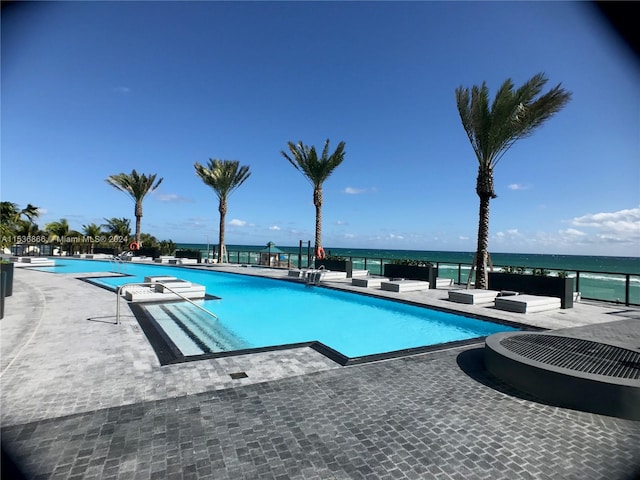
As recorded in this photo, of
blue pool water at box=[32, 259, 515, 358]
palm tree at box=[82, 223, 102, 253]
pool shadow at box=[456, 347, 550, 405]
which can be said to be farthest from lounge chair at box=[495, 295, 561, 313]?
palm tree at box=[82, 223, 102, 253]

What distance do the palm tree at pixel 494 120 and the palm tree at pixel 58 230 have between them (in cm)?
3593

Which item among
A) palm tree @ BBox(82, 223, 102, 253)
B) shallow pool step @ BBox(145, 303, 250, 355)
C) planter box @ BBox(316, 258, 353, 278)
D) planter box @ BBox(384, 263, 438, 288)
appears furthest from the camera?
palm tree @ BBox(82, 223, 102, 253)

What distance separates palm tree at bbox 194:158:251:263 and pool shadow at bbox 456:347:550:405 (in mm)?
23811

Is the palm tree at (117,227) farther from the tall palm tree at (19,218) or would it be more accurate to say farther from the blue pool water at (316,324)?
the blue pool water at (316,324)

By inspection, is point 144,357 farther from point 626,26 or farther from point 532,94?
point 532,94

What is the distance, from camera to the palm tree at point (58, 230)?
31391mm

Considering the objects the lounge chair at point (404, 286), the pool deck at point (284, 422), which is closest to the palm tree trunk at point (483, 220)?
the lounge chair at point (404, 286)

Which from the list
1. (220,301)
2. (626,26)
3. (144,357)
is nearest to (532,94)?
(626,26)

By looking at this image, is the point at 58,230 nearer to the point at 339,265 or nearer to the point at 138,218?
the point at 138,218

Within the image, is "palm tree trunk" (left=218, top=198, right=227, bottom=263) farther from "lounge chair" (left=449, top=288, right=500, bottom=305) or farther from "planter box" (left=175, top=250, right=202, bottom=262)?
"lounge chair" (left=449, top=288, right=500, bottom=305)

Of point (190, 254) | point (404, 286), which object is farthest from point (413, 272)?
point (190, 254)

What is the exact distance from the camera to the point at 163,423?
2977mm

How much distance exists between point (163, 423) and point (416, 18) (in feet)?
39.5

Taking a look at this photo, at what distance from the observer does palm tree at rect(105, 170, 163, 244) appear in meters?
30.9
